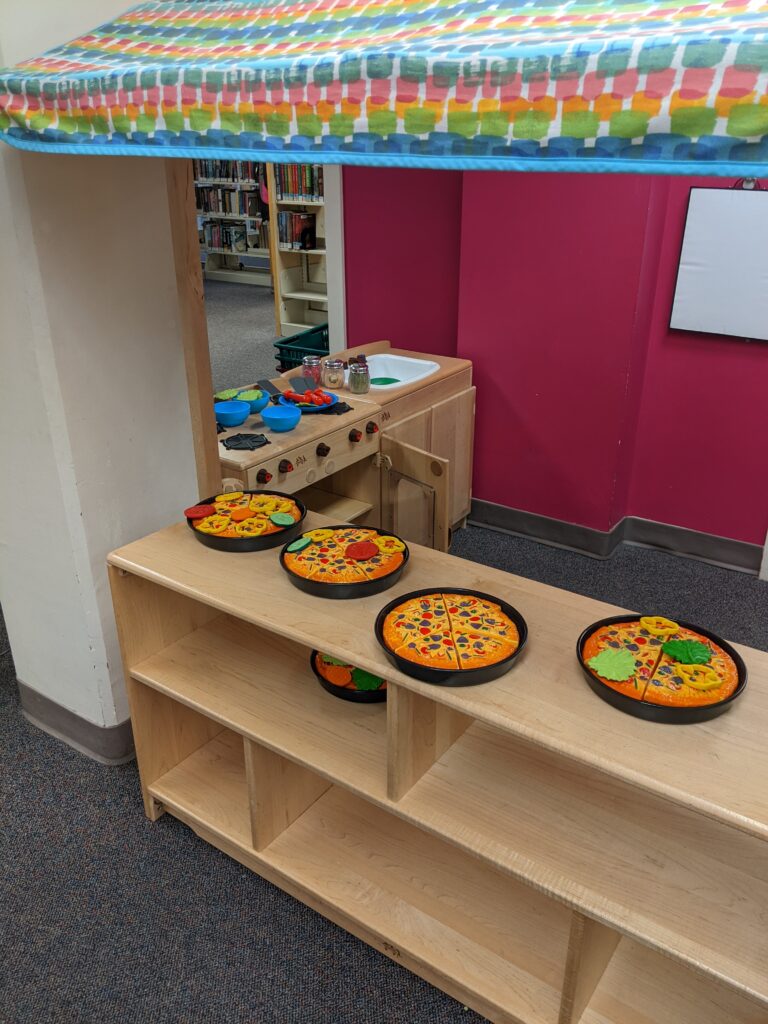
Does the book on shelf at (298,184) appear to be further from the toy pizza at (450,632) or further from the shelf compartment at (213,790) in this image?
the toy pizza at (450,632)

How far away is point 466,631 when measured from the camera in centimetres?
156

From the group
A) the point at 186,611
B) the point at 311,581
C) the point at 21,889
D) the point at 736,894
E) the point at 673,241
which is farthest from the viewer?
the point at 673,241

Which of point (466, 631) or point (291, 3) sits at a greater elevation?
point (291, 3)

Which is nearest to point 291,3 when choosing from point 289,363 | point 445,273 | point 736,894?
point 736,894

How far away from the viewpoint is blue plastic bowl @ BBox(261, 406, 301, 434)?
111 inches

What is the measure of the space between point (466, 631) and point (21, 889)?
139cm

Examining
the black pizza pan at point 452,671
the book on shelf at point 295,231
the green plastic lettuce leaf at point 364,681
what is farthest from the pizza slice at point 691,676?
the book on shelf at point 295,231

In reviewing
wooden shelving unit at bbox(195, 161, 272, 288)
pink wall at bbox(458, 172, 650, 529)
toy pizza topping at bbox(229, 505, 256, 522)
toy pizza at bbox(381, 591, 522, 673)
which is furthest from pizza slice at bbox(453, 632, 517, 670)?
wooden shelving unit at bbox(195, 161, 272, 288)

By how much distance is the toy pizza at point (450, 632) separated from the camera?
147 cm

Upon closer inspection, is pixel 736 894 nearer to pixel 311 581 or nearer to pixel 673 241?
pixel 311 581

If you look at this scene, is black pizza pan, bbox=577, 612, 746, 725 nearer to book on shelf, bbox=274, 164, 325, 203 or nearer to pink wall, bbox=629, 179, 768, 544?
pink wall, bbox=629, 179, 768, 544

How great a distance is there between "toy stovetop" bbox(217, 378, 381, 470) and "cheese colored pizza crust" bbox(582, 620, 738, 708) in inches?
54.8

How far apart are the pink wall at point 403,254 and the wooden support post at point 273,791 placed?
8.30ft

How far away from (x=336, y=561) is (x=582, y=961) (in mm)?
904
